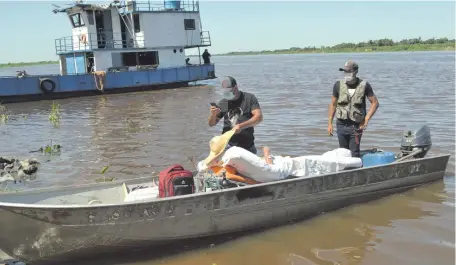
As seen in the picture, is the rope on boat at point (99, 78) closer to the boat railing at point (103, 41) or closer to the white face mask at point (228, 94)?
the boat railing at point (103, 41)

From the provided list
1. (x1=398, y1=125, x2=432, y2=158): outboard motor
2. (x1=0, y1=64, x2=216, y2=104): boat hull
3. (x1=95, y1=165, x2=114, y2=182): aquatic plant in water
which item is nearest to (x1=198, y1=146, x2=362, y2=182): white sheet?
(x1=398, y1=125, x2=432, y2=158): outboard motor

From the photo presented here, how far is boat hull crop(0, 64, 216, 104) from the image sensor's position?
67.4 ft

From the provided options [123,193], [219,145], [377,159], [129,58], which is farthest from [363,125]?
[129,58]

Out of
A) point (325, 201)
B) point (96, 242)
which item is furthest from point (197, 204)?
point (325, 201)

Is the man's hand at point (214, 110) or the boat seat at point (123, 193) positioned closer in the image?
the boat seat at point (123, 193)

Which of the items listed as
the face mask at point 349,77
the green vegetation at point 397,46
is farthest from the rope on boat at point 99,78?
the green vegetation at point 397,46

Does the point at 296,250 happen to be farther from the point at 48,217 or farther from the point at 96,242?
the point at 48,217

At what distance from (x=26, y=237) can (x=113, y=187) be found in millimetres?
1412

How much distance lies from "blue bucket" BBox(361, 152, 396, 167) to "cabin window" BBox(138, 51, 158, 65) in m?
19.5

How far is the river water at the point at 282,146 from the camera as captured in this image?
479 cm

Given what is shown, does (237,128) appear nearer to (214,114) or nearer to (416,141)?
(214,114)

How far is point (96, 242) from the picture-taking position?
176 inches

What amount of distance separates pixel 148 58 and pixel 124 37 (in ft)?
5.56

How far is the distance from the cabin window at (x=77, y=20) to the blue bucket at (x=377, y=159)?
20.5m
